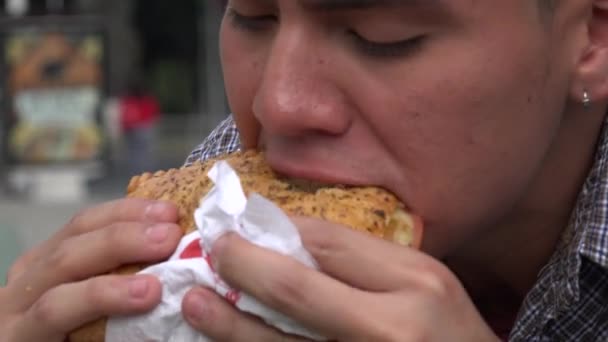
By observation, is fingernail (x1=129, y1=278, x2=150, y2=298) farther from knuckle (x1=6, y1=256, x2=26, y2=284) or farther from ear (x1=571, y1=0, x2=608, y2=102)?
ear (x1=571, y1=0, x2=608, y2=102)

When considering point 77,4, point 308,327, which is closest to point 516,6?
point 308,327

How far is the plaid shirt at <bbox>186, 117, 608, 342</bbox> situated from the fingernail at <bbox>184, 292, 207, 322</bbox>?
2.16ft

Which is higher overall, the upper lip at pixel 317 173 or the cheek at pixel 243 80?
the cheek at pixel 243 80

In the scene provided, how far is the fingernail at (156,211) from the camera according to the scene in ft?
5.69

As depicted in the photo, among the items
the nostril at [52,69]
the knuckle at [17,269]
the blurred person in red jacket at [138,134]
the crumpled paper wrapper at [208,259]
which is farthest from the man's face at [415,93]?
the blurred person in red jacket at [138,134]

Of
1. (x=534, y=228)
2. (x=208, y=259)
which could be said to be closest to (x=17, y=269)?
(x=208, y=259)

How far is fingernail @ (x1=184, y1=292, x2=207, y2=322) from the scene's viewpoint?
5.17 ft

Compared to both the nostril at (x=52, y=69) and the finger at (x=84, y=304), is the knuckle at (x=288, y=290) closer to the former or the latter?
the finger at (x=84, y=304)

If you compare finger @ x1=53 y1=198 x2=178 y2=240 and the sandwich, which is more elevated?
the sandwich

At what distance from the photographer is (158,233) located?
5.54 feet

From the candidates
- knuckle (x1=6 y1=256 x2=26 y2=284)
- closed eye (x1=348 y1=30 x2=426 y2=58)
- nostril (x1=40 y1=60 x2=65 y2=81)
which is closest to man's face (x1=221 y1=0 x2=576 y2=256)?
closed eye (x1=348 y1=30 x2=426 y2=58)

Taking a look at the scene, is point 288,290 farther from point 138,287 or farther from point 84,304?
point 84,304

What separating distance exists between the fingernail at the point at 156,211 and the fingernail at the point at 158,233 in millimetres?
30

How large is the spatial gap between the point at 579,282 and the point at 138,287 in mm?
803
